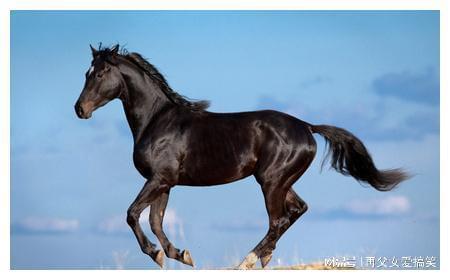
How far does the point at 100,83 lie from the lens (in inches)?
516

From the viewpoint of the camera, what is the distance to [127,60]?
13.4 metres

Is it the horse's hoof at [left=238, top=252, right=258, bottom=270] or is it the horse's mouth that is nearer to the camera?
the horse's hoof at [left=238, top=252, right=258, bottom=270]

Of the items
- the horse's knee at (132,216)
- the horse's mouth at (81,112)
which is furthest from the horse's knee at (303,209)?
the horse's mouth at (81,112)

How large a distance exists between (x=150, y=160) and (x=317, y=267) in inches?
108

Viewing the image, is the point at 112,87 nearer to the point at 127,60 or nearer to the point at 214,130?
the point at 127,60

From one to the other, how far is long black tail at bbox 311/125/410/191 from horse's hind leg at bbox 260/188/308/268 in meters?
0.77

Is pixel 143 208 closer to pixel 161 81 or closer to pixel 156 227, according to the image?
pixel 156 227

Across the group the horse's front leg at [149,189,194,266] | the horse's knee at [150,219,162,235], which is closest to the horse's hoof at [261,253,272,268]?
the horse's front leg at [149,189,194,266]

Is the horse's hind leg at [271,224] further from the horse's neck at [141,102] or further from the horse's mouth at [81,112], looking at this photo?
the horse's mouth at [81,112]

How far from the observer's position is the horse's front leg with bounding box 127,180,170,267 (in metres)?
12.7

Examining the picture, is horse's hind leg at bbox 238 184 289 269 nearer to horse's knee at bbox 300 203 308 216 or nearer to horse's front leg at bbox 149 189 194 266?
horse's knee at bbox 300 203 308 216

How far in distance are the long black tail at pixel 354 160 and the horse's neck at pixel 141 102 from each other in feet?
7.64

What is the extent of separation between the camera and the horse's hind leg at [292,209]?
42.4 ft

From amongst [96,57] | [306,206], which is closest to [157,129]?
[96,57]
